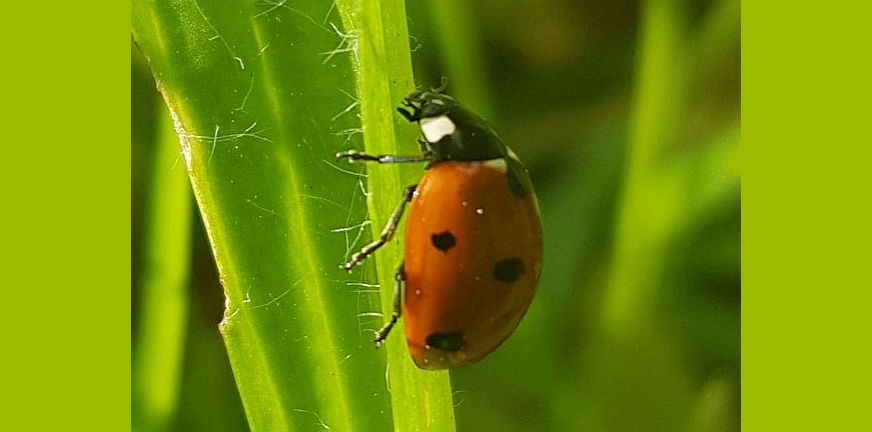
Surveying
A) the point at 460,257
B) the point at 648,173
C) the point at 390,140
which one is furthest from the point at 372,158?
the point at 648,173

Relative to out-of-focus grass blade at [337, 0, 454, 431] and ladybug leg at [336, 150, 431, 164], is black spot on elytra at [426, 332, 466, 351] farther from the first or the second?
ladybug leg at [336, 150, 431, 164]

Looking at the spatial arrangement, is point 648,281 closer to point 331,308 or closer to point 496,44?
point 496,44

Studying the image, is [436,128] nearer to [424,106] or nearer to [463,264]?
[424,106]

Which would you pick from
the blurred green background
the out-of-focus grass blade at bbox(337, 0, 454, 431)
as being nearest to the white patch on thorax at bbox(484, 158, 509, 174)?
the out-of-focus grass blade at bbox(337, 0, 454, 431)

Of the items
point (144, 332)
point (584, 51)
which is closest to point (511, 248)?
point (144, 332)

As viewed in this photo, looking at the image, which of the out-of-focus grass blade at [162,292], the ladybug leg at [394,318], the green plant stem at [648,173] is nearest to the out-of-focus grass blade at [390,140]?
the ladybug leg at [394,318]

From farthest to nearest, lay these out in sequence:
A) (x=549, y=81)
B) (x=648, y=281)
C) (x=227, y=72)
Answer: (x=549, y=81), (x=648, y=281), (x=227, y=72)

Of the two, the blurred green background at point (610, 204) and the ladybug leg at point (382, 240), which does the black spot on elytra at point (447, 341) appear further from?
the blurred green background at point (610, 204)
